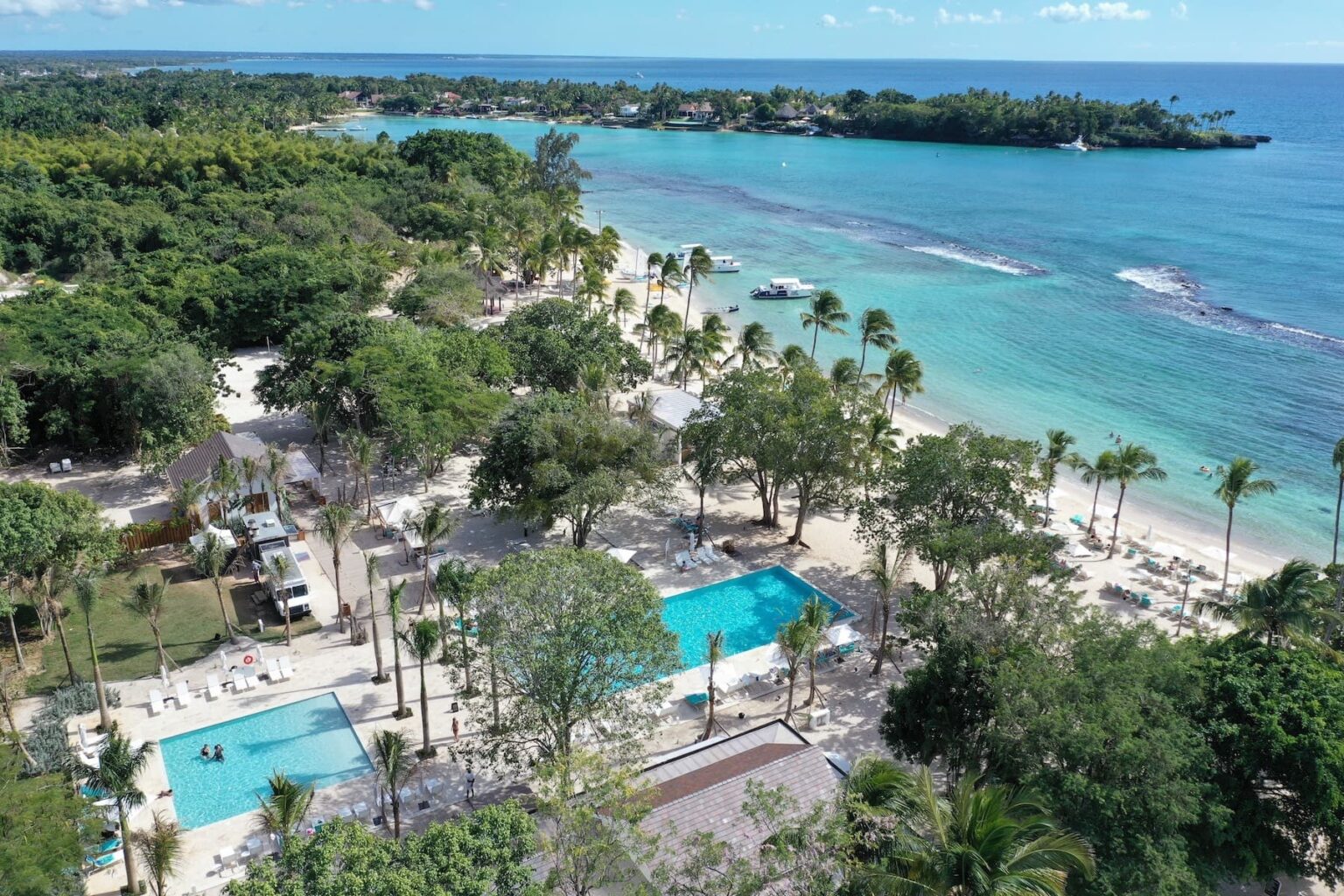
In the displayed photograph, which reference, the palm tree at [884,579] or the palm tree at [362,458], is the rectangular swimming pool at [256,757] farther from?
the palm tree at [884,579]

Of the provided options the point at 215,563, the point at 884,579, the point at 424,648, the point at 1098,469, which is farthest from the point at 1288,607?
the point at 215,563

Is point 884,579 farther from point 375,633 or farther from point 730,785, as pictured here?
point 375,633

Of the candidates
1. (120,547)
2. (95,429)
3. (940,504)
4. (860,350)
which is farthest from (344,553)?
(860,350)

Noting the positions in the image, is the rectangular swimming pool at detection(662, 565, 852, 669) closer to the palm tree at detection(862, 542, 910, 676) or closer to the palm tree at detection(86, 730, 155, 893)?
the palm tree at detection(862, 542, 910, 676)

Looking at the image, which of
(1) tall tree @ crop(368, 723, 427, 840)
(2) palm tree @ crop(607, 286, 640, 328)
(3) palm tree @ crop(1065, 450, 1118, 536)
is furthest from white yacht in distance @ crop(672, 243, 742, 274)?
(1) tall tree @ crop(368, 723, 427, 840)

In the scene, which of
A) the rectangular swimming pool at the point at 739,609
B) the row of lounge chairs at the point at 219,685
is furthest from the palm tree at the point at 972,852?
the row of lounge chairs at the point at 219,685

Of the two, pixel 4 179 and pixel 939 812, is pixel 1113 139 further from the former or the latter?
pixel 939 812

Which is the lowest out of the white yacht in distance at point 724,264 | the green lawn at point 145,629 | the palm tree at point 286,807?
the green lawn at point 145,629

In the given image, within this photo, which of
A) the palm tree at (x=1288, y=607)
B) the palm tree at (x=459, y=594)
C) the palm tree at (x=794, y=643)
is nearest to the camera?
the palm tree at (x=1288, y=607)
